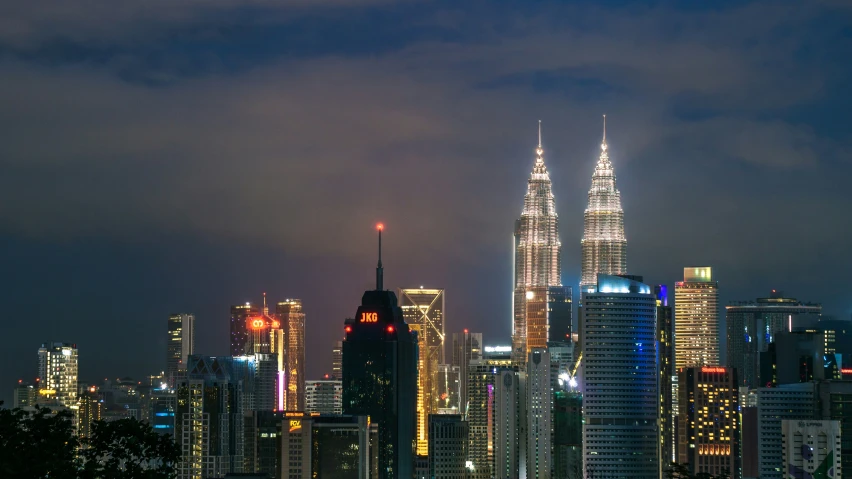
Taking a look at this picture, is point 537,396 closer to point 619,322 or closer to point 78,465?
point 619,322

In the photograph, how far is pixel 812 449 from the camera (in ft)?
202

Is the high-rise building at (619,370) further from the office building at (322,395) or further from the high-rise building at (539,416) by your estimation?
the office building at (322,395)

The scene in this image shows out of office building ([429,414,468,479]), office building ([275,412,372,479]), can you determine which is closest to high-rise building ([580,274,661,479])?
office building ([429,414,468,479])

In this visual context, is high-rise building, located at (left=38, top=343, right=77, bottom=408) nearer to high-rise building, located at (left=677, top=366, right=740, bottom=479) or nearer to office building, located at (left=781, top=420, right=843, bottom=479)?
high-rise building, located at (left=677, top=366, right=740, bottom=479)

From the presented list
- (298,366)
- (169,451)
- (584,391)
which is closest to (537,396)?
(584,391)

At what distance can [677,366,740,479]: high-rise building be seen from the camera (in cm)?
8550

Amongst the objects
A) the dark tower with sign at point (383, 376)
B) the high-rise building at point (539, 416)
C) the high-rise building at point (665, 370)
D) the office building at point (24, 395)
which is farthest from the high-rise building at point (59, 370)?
the high-rise building at point (665, 370)

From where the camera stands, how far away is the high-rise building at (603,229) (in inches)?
4363

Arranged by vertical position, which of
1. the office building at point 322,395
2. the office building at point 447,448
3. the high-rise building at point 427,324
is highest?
the high-rise building at point 427,324

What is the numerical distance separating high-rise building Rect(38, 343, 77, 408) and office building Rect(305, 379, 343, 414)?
55.2 ft

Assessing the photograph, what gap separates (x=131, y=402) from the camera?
105m

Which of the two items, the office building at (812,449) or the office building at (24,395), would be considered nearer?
the office building at (812,449)

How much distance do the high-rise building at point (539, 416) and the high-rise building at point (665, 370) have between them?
709 centimetres

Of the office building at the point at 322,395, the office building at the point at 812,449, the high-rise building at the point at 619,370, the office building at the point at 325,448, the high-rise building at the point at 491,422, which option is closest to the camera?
the office building at the point at 812,449
